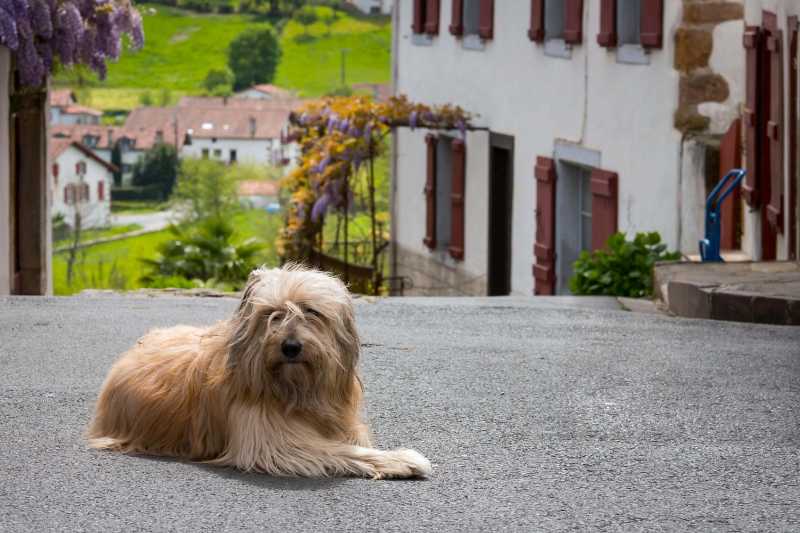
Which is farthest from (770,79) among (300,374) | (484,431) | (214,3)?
(214,3)

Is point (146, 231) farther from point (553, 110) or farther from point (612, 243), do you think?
point (612, 243)

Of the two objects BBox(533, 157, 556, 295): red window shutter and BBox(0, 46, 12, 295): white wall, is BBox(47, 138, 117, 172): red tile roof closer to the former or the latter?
BBox(533, 157, 556, 295): red window shutter

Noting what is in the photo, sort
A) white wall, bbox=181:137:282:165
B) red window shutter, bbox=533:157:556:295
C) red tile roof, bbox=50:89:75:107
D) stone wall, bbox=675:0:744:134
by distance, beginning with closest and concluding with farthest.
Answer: stone wall, bbox=675:0:744:134, red window shutter, bbox=533:157:556:295, white wall, bbox=181:137:282:165, red tile roof, bbox=50:89:75:107

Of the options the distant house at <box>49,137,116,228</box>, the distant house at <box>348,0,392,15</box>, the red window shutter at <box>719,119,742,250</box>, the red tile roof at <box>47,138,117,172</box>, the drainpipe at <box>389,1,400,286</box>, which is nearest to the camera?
the red window shutter at <box>719,119,742,250</box>

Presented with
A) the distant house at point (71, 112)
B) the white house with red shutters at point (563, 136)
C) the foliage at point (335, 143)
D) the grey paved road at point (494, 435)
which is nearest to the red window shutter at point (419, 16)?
the white house with red shutters at point (563, 136)

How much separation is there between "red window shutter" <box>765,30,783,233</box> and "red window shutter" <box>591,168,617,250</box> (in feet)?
9.61

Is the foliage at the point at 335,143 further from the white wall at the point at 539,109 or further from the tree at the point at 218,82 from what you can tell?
the tree at the point at 218,82

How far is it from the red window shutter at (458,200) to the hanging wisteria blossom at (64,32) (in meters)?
6.13

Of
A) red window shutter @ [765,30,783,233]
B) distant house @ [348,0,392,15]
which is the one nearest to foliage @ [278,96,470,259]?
red window shutter @ [765,30,783,233]

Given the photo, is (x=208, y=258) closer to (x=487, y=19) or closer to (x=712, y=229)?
(x=487, y=19)

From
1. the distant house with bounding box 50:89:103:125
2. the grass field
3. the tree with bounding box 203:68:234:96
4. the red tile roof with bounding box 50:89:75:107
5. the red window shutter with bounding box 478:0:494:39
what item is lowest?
the grass field

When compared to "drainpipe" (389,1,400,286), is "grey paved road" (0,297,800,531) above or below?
below

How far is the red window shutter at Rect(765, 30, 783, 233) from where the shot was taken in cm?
1407

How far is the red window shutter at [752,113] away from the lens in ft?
48.5
